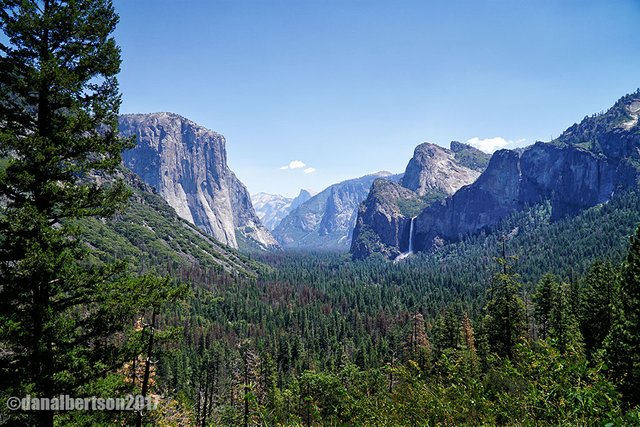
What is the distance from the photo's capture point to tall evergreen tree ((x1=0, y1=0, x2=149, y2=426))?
32.7ft

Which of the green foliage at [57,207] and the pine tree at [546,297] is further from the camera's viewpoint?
the pine tree at [546,297]

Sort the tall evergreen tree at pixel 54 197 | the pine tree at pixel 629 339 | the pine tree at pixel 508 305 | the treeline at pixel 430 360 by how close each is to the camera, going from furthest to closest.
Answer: the pine tree at pixel 508 305, the pine tree at pixel 629 339, the tall evergreen tree at pixel 54 197, the treeline at pixel 430 360

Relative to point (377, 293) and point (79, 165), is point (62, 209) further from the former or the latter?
point (377, 293)

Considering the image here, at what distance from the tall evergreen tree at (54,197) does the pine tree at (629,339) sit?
83.2ft

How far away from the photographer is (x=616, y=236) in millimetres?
172250

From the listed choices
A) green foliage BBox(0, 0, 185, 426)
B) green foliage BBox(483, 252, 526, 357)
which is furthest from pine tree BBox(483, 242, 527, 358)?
green foliage BBox(0, 0, 185, 426)

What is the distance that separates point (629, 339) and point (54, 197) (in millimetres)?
32106

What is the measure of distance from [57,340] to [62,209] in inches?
151

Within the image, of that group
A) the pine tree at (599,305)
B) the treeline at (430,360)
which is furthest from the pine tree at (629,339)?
the pine tree at (599,305)

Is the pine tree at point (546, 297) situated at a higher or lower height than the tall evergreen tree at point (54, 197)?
lower

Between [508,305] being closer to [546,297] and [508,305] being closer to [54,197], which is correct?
[546,297]

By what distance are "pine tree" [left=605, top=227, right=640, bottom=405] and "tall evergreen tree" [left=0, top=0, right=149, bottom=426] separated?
25.3 meters

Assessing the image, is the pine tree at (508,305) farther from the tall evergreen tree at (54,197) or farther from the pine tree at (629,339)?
the tall evergreen tree at (54,197)

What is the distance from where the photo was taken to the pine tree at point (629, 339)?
20075 mm
